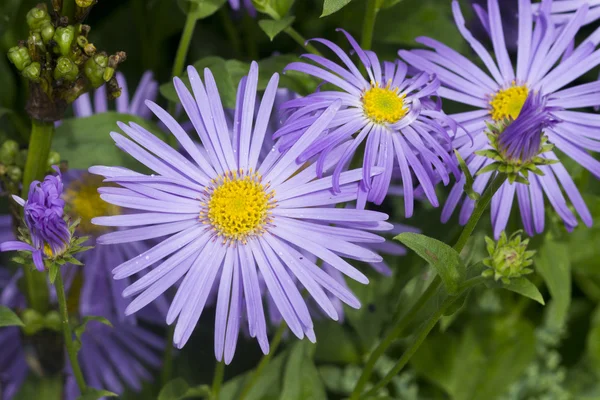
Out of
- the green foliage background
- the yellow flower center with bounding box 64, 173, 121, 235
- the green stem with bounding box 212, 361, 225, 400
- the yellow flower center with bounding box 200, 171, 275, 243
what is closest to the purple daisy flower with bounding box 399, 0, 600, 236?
the green foliage background

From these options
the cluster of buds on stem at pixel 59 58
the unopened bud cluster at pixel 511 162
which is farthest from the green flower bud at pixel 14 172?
the unopened bud cluster at pixel 511 162

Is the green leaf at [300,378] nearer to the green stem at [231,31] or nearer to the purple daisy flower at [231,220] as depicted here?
the purple daisy flower at [231,220]

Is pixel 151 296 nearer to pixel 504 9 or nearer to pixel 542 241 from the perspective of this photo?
pixel 542 241

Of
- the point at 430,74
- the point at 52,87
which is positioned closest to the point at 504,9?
the point at 430,74

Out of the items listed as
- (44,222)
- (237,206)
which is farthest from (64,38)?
(237,206)

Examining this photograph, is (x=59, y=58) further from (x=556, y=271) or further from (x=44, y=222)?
(x=556, y=271)
